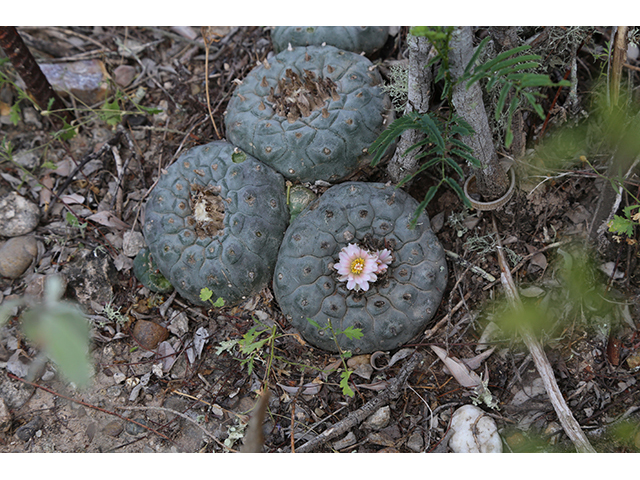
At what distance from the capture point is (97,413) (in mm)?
2953

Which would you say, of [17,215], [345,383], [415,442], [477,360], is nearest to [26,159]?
[17,215]

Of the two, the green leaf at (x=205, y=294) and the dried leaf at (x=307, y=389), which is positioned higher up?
the green leaf at (x=205, y=294)

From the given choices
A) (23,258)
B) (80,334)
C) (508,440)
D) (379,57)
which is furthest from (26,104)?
(508,440)

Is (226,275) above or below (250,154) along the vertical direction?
below

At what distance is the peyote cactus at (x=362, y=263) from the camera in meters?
2.76

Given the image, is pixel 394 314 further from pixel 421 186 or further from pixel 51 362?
pixel 51 362

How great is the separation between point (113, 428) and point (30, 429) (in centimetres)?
49

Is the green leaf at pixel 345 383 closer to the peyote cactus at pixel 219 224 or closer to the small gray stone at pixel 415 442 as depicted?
the small gray stone at pixel 415 442

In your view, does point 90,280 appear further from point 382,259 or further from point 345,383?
point 382,259

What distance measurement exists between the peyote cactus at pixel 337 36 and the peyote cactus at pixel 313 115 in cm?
18

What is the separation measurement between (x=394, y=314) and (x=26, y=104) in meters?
3.45

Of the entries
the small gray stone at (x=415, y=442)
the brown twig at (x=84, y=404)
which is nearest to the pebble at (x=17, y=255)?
the brown twig at (x=84, y=404)

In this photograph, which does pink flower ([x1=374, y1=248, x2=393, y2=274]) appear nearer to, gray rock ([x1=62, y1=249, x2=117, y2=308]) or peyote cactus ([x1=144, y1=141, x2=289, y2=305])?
peyote cactus ([x1=144, y1=141, x2=289, y2=305])

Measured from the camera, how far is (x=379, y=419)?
2701 millimetres
